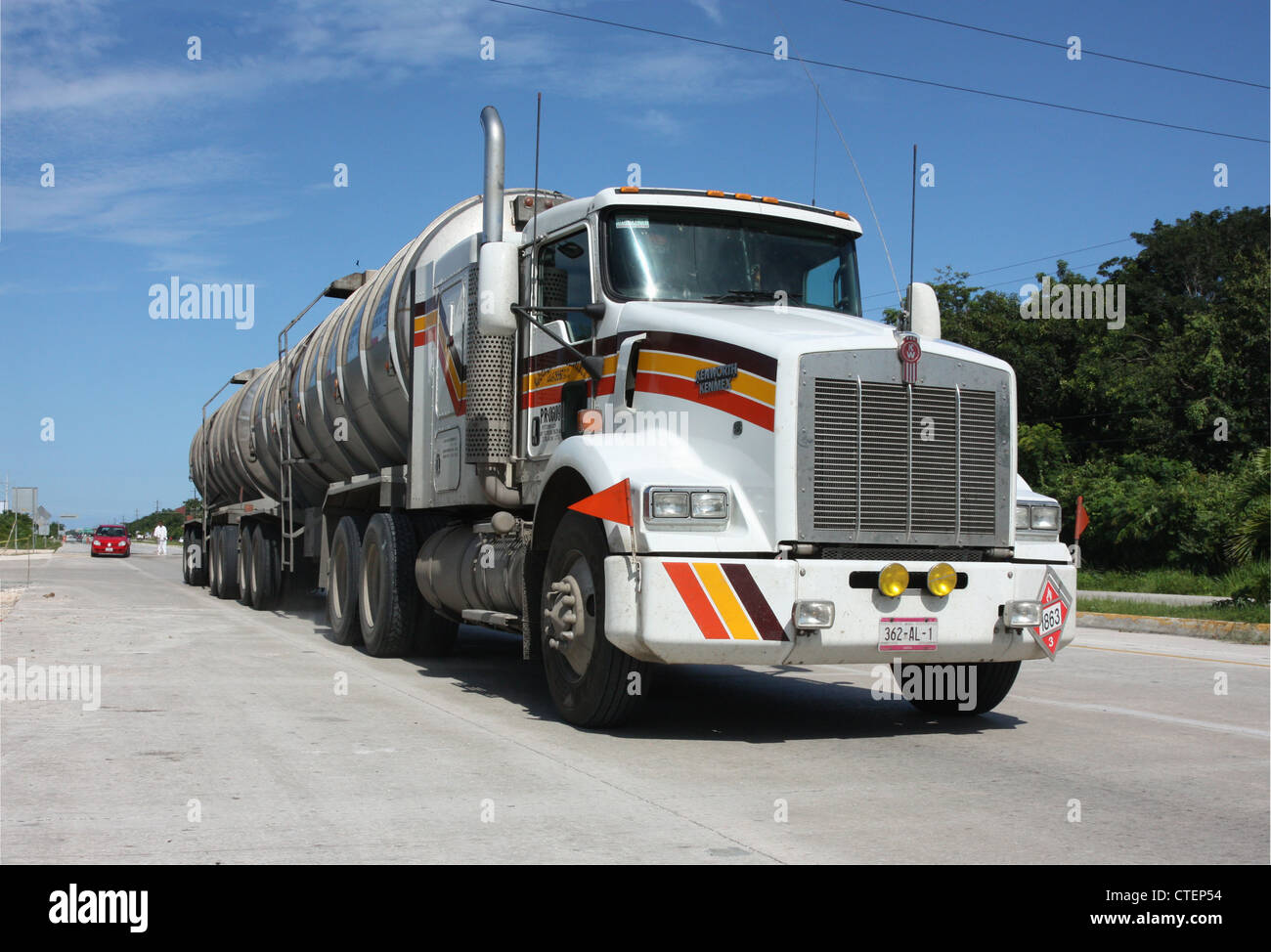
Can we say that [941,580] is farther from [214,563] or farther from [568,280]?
[214,563]

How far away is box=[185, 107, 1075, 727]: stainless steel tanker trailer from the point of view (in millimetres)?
6836

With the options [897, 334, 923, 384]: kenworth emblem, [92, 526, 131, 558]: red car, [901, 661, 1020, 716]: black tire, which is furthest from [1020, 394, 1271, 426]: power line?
[92, 526, 131, 558]: red car

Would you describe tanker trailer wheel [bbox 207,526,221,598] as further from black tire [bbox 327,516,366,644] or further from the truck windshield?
the truck windshield

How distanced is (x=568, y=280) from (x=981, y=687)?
385 centimetres

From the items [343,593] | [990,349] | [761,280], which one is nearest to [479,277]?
[761,280]

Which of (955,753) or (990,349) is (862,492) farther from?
(990,349)

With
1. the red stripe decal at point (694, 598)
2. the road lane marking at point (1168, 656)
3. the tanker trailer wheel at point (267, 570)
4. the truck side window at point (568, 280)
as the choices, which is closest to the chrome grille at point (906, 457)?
the red stripe decal at point (694, 598)

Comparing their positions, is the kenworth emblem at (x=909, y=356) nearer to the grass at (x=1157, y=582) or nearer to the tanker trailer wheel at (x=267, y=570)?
the tanker trailer wheel at (x=267, y=570)

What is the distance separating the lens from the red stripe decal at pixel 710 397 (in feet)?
22.8

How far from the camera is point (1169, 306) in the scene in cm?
4459

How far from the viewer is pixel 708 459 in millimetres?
7301

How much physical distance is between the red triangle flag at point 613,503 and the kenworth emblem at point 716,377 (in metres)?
0.83

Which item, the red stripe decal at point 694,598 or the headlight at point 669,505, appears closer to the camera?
the red stripe decal at point 694,598

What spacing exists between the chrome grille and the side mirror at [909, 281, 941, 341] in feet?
5.33
